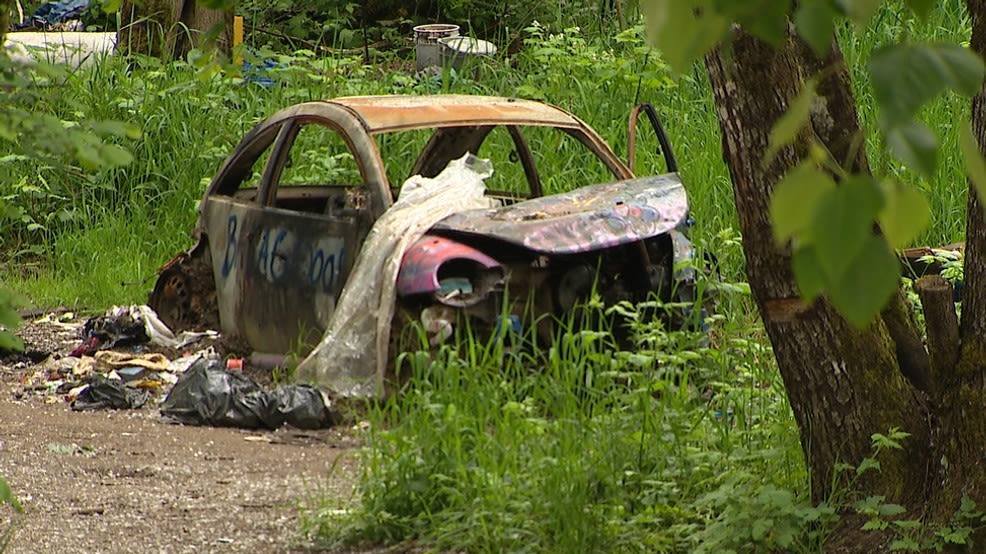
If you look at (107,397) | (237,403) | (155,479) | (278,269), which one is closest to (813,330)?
(155,479)

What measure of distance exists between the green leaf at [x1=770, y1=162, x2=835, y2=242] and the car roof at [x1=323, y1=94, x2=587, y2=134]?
21.0 feet

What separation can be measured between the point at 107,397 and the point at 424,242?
6.51 feet

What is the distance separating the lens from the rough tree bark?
3.75 metres

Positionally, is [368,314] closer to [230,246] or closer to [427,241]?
[427,241]

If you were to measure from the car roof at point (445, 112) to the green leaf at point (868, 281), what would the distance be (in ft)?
21.0

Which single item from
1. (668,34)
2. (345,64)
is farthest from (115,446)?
(345,64)

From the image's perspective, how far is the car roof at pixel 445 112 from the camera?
289 inches

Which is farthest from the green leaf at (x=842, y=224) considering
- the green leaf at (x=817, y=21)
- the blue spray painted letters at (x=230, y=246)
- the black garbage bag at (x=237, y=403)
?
the blue spray painted letters at (x=230, y=246)

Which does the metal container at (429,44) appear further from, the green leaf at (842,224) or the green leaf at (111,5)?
the green leaf at (842,224)

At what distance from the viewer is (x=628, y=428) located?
477 cm

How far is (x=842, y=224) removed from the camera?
35.8 inches

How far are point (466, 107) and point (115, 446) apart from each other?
8.80ft

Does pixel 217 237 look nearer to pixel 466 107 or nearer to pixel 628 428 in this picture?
pixel 466 107

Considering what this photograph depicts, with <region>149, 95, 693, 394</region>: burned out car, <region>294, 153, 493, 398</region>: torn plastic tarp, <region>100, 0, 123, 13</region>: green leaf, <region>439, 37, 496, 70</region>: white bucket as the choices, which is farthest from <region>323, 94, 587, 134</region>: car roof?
<region>439, 37, 496, 70</region>: white bucket
